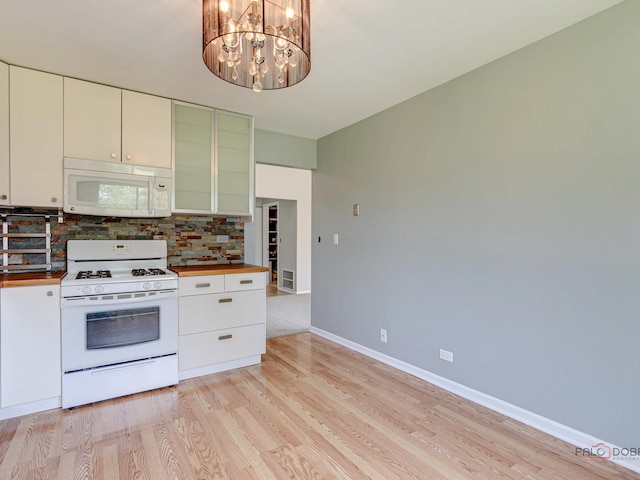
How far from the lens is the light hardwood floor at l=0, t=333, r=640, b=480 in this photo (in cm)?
179

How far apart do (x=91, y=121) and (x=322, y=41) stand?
1964 millimetres

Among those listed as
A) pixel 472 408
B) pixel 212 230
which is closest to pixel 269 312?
pixel 212 230

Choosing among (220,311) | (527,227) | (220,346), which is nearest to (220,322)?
(220,311)

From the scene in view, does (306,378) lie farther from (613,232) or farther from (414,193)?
(613,232)

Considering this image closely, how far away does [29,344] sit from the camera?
7.53ft

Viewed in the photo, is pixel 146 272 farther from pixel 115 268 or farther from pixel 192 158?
pixel 192 158

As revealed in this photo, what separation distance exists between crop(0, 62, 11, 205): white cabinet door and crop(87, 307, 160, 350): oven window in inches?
42.3

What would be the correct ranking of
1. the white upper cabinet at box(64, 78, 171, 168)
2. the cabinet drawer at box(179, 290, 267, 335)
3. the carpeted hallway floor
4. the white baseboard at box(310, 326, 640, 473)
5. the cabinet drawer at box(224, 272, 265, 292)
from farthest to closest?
the carpeted hallway floor, the cabinet drawer at box(224, 272, 265, 292), the cabinet drawer at box(179, 290, 267, 335), the white upper cabinet at box(64, 78, 171, 168), the white baseboard at box(310, 326, 640, 473)

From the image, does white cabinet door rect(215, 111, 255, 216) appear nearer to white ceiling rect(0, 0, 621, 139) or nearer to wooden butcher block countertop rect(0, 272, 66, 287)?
white ceiling rect(0, 0, 621, 139)

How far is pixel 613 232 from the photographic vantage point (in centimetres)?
188

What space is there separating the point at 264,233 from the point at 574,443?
726 cm

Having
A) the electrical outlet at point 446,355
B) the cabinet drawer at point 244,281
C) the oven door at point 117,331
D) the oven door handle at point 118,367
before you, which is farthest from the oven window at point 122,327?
the electrical outlet at point 446,355

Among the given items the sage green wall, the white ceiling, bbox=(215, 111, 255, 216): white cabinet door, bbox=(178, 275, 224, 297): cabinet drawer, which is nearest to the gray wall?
the white ceiling

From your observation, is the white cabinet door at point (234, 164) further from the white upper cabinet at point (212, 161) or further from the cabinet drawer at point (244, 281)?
the cabinet drawer at point (244, 281)
